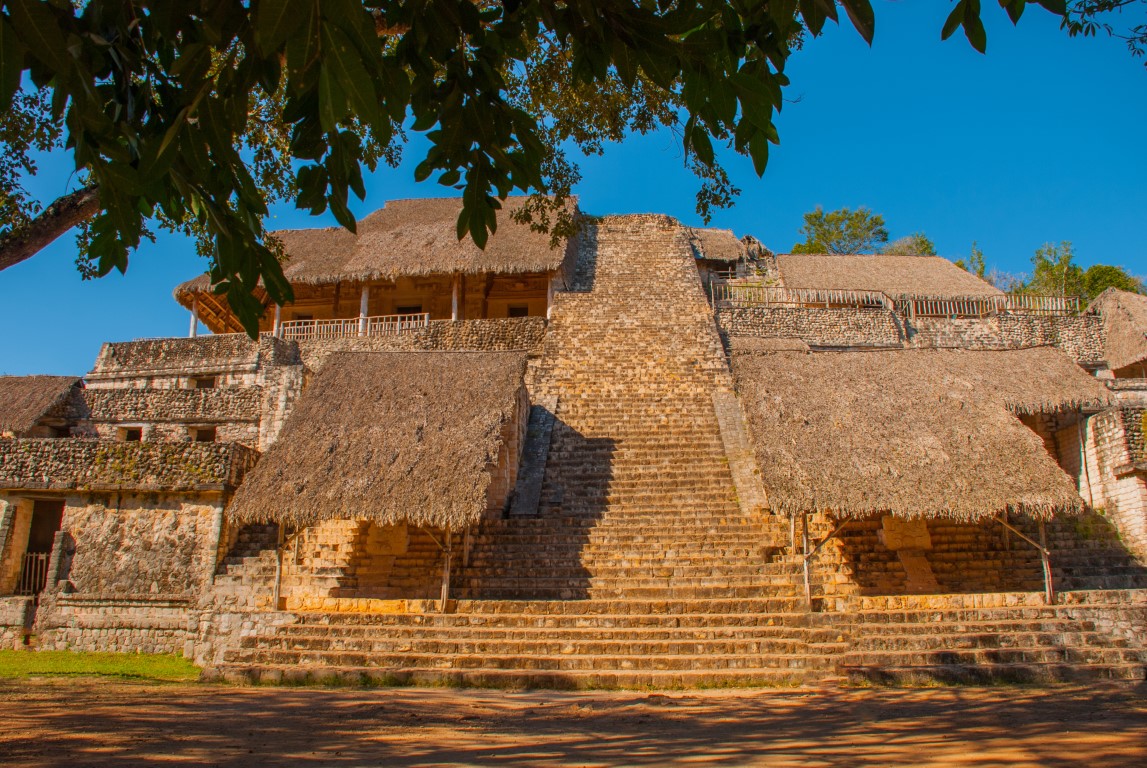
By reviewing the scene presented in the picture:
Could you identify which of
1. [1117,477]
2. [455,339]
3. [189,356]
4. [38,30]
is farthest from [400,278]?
[38,30]

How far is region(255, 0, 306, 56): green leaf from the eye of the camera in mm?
1871

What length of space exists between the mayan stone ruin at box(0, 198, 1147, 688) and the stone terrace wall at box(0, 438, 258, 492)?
37 mm

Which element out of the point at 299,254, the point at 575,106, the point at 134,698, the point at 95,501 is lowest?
the point at 134,698

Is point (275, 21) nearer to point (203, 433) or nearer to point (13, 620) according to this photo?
point (13, 620)

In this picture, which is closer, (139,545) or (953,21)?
(953,21)

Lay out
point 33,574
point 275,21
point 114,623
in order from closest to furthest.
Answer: point 275,21 < point 114,623 < point 33,574

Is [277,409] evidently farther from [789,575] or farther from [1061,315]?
[1061,315]

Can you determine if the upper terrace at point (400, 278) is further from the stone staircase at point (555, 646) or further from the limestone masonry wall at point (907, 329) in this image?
the stone staircase at point (555, 646)

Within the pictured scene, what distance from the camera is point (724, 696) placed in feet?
22.6

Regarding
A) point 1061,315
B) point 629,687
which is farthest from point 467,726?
point 1061,315

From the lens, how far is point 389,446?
10.4 metres

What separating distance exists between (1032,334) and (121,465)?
58.6 ft

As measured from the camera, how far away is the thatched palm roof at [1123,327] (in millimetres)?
17453

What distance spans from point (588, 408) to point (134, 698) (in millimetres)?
8304
